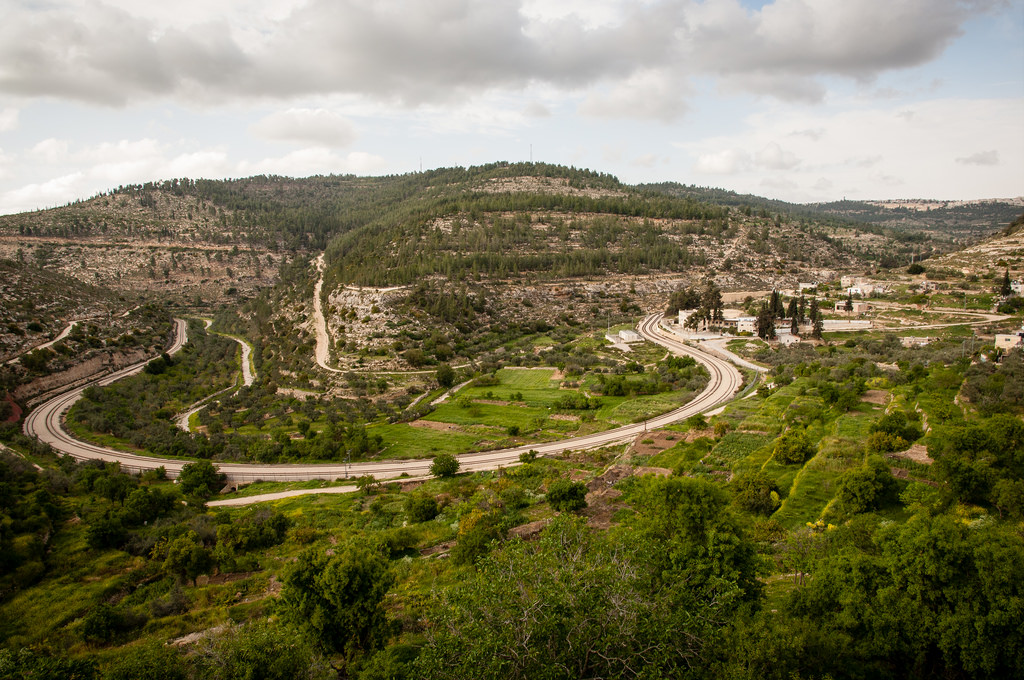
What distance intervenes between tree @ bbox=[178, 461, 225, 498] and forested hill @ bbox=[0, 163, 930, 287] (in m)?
58.0

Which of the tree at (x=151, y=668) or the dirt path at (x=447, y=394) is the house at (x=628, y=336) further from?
the tree at (x=151, y=668)

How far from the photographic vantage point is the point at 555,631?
1335 cm

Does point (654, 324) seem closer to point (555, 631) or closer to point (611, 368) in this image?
point (611, 368)

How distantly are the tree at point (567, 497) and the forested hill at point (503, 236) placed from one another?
72269mm

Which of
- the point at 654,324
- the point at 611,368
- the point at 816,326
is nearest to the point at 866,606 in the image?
the point at 611,368

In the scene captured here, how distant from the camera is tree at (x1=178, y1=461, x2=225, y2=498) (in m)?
41.3

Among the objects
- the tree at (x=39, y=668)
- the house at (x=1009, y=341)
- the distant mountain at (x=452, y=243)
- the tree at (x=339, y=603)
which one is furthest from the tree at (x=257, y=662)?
the distant mountain at (x=452, y=243)

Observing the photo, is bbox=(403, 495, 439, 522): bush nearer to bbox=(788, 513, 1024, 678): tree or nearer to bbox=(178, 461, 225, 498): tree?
bbox=(178, 461, 225, 498): tree

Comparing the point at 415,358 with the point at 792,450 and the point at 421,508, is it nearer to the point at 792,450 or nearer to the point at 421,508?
the point at 421,508

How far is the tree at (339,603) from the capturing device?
1964 centimetres

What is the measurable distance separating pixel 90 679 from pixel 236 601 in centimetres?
1162

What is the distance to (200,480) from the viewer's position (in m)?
42.1

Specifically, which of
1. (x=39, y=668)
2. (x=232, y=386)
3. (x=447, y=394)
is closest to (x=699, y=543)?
(x=39, y=668)

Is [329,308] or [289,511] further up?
[329,308]
